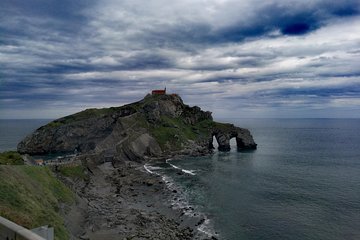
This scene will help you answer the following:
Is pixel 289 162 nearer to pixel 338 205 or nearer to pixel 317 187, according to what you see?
pixel 317 187

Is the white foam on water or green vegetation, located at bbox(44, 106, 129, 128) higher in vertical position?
green vegetation, located at bbox(44, 106, 129, 128)

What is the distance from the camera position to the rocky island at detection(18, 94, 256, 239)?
176ft

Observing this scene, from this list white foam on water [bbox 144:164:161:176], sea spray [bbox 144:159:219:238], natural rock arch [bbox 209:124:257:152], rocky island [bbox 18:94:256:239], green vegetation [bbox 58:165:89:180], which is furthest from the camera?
natural rock arch [bbox 209:124:257:152]

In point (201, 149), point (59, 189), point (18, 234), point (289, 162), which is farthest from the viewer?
point (201, 149)

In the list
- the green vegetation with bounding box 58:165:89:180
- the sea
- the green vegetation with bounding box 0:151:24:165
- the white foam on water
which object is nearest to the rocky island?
the green vegetation with bounding box 58:165:89:180

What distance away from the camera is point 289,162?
122375 millimetres

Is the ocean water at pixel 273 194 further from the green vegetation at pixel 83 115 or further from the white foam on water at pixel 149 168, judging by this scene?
the green vegetation at pixel 83 115

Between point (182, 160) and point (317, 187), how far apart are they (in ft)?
198

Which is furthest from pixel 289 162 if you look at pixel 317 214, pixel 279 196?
pixel 317 214

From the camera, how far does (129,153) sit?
12462 cm

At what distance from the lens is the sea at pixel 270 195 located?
177ft

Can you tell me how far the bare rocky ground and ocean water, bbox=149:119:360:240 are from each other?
18.0 ft

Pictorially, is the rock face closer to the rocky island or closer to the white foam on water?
the rocky island

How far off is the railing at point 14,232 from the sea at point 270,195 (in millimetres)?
47167
